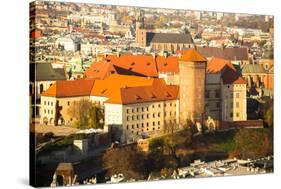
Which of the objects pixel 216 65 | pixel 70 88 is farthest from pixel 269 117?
pixel 70 88

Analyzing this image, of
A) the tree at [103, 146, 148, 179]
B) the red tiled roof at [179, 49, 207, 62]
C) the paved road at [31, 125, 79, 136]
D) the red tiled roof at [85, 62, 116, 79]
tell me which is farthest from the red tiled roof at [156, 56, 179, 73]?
the paved road at [31, 125, 79, 136]

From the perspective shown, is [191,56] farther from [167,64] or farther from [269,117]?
[269,117]

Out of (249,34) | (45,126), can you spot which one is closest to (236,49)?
(249,34)

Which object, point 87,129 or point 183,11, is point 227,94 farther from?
point 87,129

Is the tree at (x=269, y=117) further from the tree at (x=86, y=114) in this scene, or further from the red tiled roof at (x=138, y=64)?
the tree at (x=86, y=114)

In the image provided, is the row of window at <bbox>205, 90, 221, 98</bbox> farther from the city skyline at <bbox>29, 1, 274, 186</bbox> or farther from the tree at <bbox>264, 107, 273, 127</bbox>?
the tree at <bbox>264, 107, 273, 127</bbox>

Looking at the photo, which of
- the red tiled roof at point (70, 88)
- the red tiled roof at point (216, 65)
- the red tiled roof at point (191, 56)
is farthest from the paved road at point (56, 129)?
the red tiled roof at point (216, 65)

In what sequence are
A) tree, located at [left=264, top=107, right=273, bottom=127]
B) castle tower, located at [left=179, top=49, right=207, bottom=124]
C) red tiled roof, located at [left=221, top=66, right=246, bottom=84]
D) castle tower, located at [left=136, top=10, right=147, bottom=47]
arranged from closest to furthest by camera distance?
1. castle tower, located at [left=136, top=10, right=147, bottom=47]
2. castle tower, located at [left=179, top=49, right=207, bottom=124]
3. red tiled roof, located at [left=221, top=66, right=246, bottom=84]
4. tree, located at [left=264, top=107, right=273, bottom=127]
